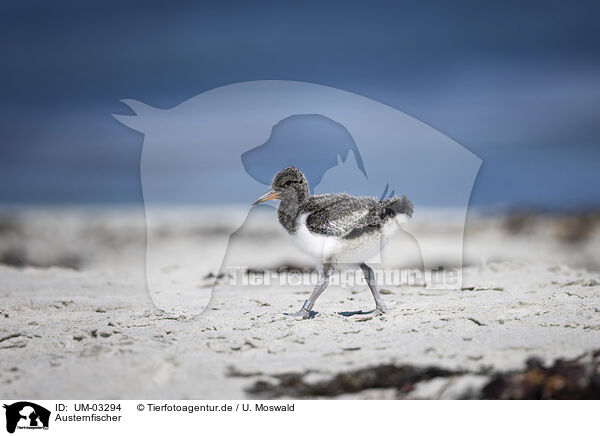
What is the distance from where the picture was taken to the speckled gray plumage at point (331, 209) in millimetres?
4848

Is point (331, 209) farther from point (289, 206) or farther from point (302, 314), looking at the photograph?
point (302, 314)

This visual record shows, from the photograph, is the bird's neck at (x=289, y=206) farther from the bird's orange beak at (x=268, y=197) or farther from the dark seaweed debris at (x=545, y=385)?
the dark seaweed debris at (x=545, y=385)

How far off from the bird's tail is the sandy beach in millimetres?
905

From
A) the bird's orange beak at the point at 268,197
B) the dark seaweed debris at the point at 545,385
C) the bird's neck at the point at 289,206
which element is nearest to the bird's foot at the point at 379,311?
the bird's neck at the point at 289,206

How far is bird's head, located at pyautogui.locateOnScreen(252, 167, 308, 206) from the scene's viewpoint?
A: 202 inches

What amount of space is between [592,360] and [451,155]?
269 cm

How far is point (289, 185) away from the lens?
5152 mm

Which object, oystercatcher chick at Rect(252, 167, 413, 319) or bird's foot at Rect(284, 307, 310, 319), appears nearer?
oystercatcher chick at Rect(252, 167, 413, 319)
